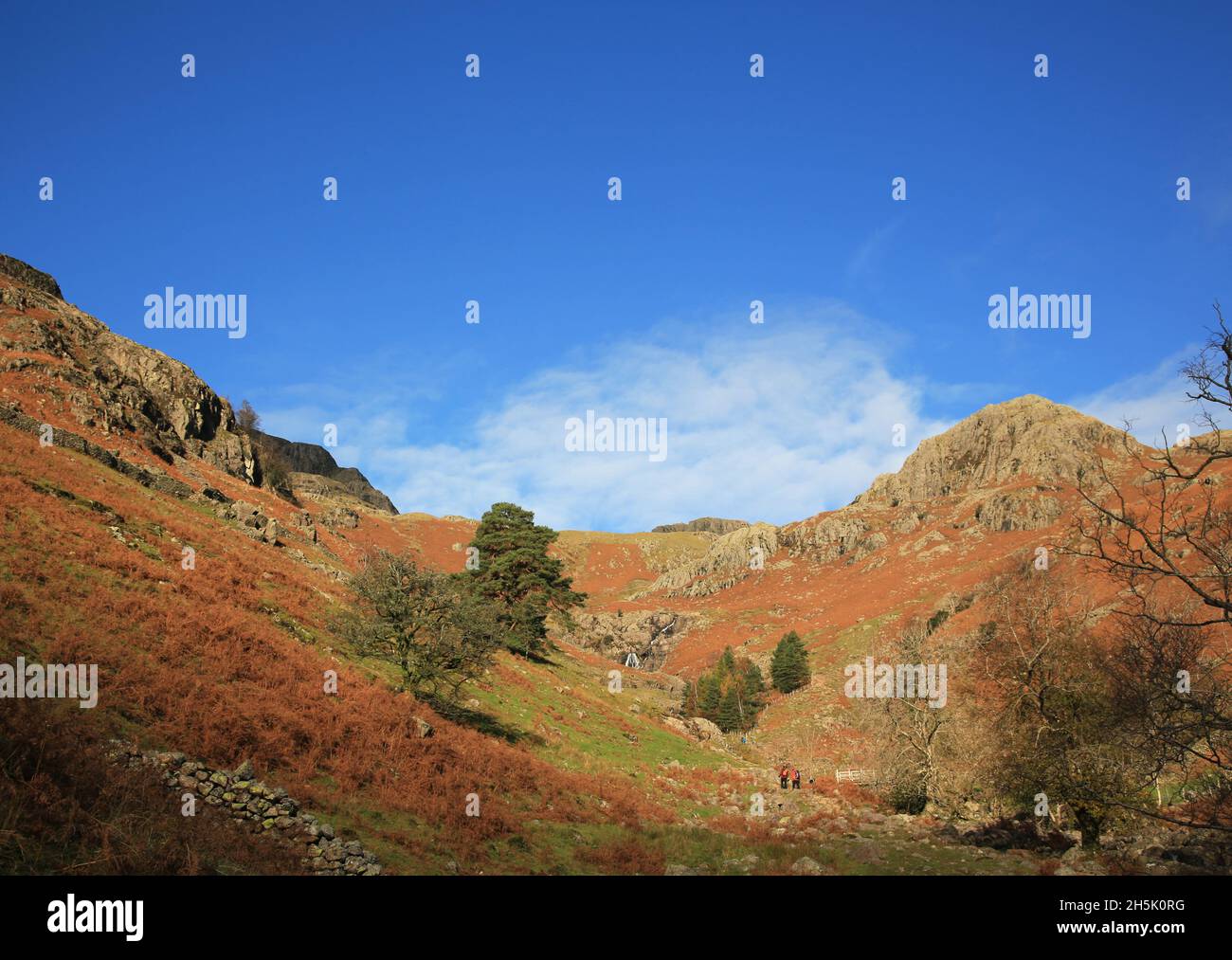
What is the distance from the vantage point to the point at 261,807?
14.5 m

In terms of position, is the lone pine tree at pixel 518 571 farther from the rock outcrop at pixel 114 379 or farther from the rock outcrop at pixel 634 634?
the rock outcrop at pixel 634 634

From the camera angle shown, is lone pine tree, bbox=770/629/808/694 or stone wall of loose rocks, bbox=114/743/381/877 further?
lone pine tree, bbox=770/629/808/694

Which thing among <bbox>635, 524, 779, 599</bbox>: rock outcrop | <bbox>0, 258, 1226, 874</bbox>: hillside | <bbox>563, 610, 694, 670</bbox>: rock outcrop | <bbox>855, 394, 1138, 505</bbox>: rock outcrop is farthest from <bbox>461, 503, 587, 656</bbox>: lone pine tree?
<bbox>855, 394, 1138, 505</bbox>: rock outcrop

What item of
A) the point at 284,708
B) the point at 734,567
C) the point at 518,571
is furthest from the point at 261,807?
the point at 734,567

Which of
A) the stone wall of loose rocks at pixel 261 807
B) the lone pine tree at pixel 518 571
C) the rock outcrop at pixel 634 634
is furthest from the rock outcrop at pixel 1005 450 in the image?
the stone wall of loose rocks at pixel 261 807

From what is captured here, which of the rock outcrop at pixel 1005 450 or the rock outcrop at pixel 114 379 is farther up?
the rock outcrop at pixel 1005 450

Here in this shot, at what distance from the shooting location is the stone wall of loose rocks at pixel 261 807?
544 inches

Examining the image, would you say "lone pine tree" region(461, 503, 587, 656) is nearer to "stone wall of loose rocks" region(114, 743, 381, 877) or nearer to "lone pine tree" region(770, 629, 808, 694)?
"stone wall of loose rocks" region(114, 743, 381, 877)

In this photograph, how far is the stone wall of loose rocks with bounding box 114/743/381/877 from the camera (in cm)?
1381
